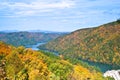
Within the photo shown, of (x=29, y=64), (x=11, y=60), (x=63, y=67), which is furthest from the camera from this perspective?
(x=63, y=67)

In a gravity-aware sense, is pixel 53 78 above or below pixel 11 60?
below

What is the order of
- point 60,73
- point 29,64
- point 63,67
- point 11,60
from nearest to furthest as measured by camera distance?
point 11,60, point 29,64, point 60,73, point 63,67

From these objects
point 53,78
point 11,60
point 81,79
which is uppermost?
point 11,60

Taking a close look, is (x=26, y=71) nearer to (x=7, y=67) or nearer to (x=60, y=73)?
(x=7, y=67)

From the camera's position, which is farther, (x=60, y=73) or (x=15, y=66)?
(x=60, y=73)

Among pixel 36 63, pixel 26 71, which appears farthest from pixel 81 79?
pixel 26 71

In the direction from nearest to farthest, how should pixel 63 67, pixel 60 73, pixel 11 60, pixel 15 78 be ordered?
pixel 15 78 → pixel 11 60 → pixel 60 73 → pixel 63 67

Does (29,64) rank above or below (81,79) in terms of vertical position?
above

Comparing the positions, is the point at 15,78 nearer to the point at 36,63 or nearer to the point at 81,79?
the point at 36,63

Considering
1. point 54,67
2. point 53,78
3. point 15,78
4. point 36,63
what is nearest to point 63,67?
point 54,67
